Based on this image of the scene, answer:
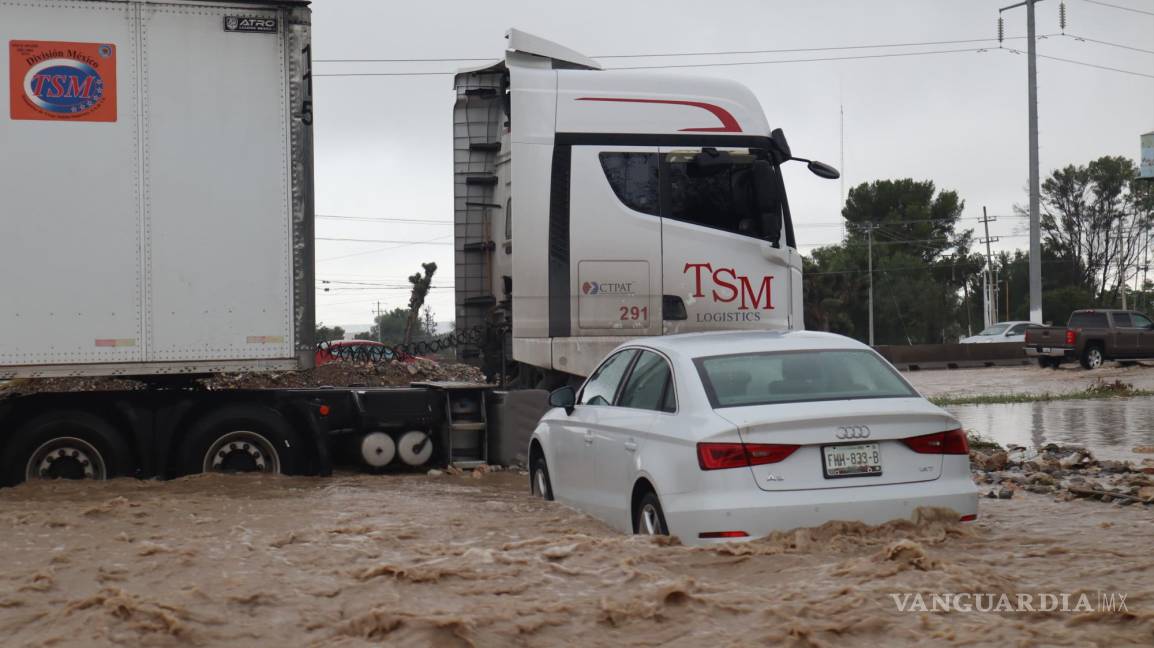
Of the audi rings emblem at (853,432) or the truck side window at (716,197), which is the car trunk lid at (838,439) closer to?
the audi rings emblem at (853,432)

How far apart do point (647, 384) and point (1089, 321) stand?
31.5 m

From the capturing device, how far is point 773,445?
6.65 m

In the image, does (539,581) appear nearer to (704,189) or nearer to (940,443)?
(940,443)

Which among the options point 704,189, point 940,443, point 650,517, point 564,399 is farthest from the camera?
point 704,189

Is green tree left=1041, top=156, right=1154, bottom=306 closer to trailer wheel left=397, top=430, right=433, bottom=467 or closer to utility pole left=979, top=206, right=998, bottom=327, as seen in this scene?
utility pole left=979, top=206, right=998, bottom=327

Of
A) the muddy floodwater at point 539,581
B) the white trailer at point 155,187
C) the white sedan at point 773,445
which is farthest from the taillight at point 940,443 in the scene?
Answer: the white trailer at point 155,187

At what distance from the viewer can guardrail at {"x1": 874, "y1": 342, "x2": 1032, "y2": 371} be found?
40.1 meters

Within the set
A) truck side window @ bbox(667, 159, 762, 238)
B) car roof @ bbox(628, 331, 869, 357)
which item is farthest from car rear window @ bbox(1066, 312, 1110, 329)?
car roof @ bbox(628, 331, 869, 357)

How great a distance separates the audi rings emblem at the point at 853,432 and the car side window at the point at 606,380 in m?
2.06

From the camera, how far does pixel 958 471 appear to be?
274 inches

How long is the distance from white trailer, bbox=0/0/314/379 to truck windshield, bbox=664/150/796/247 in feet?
10.7

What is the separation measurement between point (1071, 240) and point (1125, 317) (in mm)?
61869

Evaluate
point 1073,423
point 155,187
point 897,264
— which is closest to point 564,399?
point 155,187

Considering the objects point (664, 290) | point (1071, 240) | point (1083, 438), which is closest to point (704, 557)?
point (664, 290)
